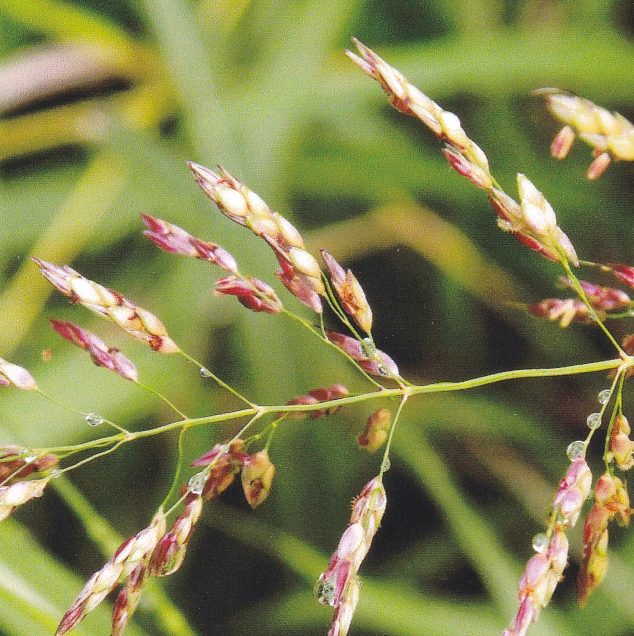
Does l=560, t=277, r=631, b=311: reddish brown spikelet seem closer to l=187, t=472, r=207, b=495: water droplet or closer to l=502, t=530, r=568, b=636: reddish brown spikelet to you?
l=502, t=530, r=568, b=636: reddish brown spikelet

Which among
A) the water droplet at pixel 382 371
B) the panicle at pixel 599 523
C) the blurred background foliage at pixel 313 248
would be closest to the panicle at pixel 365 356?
the water droplet at pixel 382 371

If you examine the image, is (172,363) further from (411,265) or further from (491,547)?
(491,547)

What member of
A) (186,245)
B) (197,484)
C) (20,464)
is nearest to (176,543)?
(197,484)

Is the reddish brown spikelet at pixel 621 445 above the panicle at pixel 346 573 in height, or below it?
below

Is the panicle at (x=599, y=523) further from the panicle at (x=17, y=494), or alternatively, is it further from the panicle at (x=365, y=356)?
the panicle at (x=17, y=494)

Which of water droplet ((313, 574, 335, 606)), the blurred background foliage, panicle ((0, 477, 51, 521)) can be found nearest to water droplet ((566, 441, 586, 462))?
water droplet ((313, 574, 335, 606))

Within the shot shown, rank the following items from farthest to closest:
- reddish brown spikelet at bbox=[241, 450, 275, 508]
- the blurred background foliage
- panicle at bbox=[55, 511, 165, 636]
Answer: the blurred background foliage < reddish brown spikelet at bbox=[241, 450, 275, 508] < panicle at bbox=[55, 511, 165, 636]
